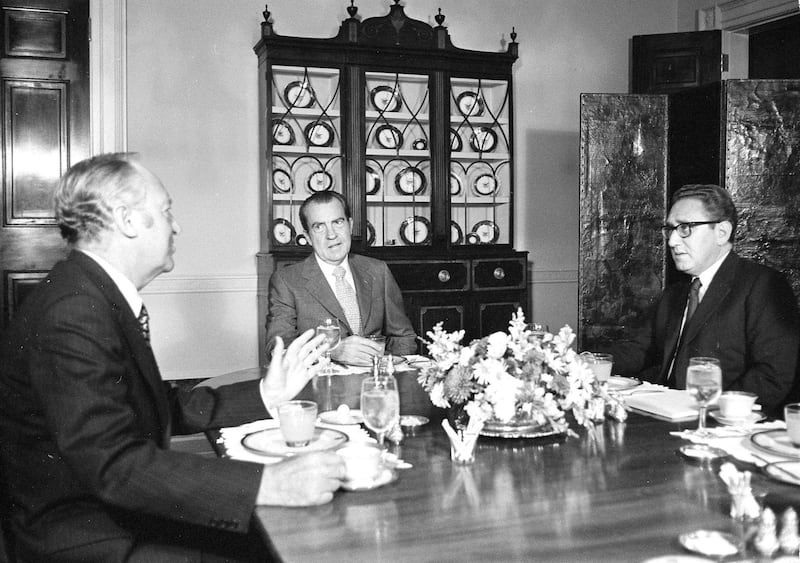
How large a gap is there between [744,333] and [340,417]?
55.5 inches

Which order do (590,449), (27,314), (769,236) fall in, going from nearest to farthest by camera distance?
(27,314) → (590,449) → (769,236)

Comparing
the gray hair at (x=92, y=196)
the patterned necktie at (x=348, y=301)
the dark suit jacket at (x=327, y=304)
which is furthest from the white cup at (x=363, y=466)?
the patterned necktie at (x=348, y=301)

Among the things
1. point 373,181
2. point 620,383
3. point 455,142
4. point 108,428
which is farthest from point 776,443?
point 455,142

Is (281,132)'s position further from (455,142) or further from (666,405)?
(666,405)

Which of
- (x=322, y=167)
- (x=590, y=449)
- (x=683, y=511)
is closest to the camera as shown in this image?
(x=683, y=511)

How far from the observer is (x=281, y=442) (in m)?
1.68

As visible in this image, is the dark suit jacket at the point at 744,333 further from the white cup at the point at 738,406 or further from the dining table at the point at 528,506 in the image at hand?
the dining table at the point at 528,506

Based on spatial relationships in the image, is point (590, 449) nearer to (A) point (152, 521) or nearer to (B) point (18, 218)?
(A) point (152, 521)

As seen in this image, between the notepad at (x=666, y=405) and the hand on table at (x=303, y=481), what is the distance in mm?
922

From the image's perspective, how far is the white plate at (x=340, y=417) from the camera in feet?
6.10

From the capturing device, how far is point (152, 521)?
1.56 m

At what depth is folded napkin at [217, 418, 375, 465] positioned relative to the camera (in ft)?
5.24

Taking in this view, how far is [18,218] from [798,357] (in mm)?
4286

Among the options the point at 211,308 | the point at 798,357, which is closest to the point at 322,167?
the point at 211,308
